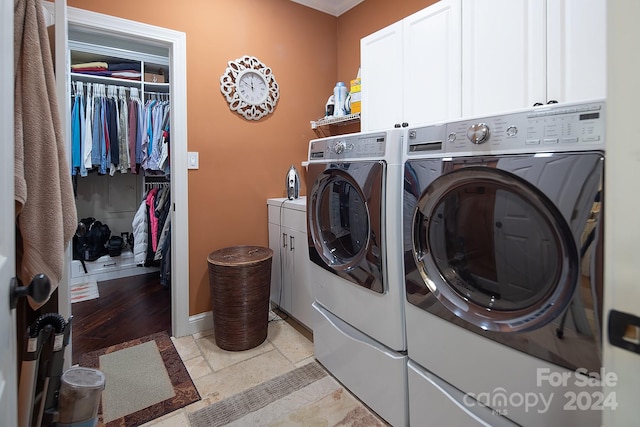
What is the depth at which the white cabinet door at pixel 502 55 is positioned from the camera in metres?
1.18

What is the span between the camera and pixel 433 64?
5.09 feet

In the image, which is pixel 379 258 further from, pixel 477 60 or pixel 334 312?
pixel 477 60

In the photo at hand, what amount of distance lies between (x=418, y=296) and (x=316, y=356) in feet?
3.25

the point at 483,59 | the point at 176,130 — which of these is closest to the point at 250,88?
the point at 176,130

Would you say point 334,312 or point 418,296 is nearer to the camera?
point 418,296

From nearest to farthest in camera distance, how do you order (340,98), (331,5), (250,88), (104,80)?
(250,88), (340,98), (331,5), (104,80)

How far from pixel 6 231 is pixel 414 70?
170 centimetres

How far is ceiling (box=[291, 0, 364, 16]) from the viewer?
2.72m

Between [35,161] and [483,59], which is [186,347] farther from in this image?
[483,59]

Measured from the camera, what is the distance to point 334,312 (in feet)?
5.65

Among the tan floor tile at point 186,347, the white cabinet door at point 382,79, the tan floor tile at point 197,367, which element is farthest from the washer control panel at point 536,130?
the tan floor tile at point 186,347

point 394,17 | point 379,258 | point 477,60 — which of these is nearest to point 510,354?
point 379,258

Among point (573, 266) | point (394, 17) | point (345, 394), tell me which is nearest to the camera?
point (573, 266)

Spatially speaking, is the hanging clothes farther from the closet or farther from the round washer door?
the round washer door
